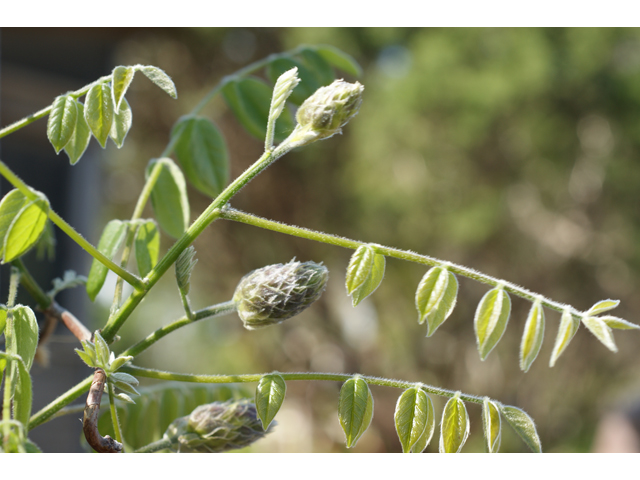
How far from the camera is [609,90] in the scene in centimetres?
441

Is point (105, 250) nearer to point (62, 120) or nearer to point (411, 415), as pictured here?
point (62, 120)

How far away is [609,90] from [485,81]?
1.02m

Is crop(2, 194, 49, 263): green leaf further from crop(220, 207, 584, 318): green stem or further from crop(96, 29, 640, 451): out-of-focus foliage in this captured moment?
crop(96, 29, 640, 451): out-of-focus foliage

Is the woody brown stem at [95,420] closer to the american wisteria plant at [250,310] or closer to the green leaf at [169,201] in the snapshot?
the american wisteria plant at [250,310]

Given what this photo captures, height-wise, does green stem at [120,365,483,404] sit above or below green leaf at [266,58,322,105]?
below

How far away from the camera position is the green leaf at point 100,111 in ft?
1.11

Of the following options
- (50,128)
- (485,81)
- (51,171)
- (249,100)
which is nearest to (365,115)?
(485,81)

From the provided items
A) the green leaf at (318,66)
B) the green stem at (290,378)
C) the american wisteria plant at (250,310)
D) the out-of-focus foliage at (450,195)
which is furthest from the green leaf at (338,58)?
the out-of-focus foliage at (450,195)

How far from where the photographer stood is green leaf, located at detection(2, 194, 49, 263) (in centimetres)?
30

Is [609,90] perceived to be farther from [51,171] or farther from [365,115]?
[51,171]

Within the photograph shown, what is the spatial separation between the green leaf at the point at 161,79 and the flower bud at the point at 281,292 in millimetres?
121

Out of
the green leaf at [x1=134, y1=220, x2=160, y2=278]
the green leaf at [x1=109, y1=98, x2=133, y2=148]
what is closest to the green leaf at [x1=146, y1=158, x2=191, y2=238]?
the green leaf at [x1=134, y1=220, x2=160, y2=278]

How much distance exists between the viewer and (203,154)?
572 mm

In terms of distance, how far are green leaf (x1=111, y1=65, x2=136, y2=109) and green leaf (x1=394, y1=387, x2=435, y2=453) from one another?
25 centimetres
